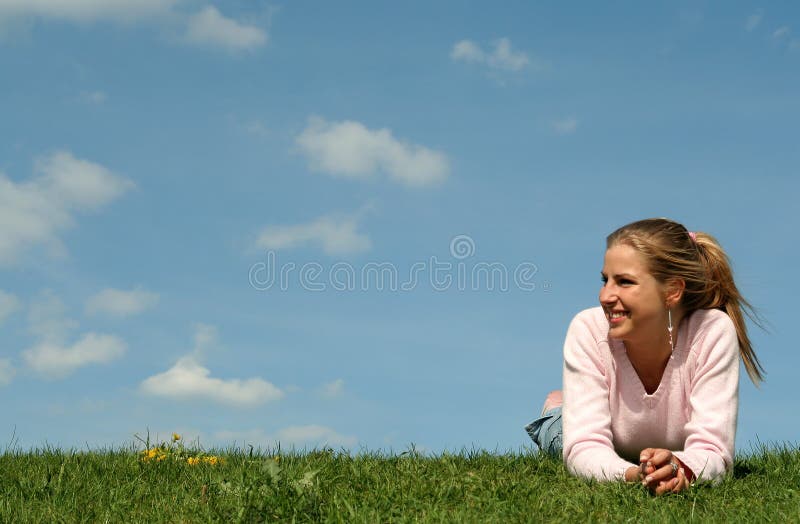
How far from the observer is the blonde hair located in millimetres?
6488

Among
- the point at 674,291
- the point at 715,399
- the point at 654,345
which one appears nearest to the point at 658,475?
the point at 715,399

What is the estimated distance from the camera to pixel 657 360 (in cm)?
684

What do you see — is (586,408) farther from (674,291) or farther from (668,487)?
(674,291)

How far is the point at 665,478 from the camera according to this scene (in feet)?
19.4

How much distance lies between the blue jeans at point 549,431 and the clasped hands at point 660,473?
143cm

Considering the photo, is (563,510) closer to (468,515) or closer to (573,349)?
(468,515)

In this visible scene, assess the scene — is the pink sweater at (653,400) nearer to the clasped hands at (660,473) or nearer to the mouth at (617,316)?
the clasped hands at (660,473)

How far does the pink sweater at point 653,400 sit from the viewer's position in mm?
6438

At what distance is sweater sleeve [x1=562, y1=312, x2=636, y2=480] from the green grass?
0.17 m

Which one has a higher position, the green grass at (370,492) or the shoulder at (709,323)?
the shoulder at (709,323)

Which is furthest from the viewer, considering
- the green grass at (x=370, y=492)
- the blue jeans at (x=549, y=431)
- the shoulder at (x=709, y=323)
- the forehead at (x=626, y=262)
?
the blue jeans at (x=549, y=431)

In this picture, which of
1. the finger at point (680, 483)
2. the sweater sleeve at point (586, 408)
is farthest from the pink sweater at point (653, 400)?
the finger at point (680, 483)

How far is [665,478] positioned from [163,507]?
3.33m

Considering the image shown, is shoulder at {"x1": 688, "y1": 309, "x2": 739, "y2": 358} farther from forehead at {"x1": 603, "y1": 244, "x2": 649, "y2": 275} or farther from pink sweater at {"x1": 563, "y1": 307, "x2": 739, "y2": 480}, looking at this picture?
forehead at {"x1": 603, "y1": 244, "x2": 649, "y2": 275}
